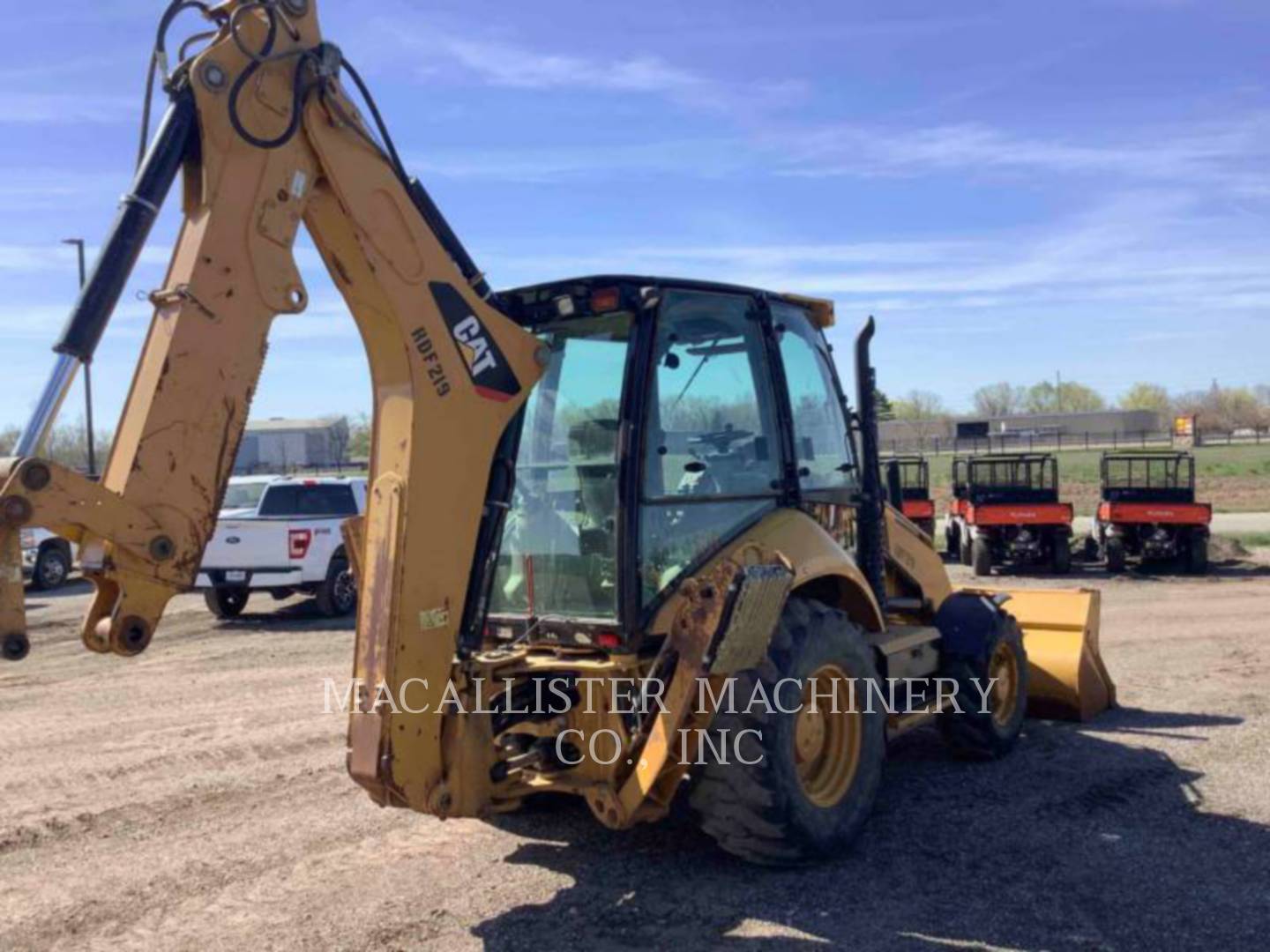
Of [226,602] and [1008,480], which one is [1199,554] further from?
[226,602]

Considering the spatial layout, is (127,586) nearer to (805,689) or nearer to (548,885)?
(548,885)

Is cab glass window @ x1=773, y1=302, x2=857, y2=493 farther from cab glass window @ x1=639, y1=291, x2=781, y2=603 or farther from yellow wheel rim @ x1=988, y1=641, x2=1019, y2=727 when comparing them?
yellow wheel rim @ x1=988, y1=641, x2=1019, y2=727

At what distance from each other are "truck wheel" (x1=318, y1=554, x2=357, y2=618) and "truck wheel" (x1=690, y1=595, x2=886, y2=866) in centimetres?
1018

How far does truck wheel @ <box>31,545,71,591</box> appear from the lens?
19484mm

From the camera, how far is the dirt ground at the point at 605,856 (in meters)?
4.74

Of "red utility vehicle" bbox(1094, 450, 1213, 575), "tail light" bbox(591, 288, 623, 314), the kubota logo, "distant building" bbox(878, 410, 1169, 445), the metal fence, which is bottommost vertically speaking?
"red utility vehicle" bbox(1094, 450, 1213, 575)

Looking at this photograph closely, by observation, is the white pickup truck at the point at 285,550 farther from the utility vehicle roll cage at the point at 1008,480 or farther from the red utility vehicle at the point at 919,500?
the utility vehicle roll cage at the point at 1008,480

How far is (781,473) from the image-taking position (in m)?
5.84

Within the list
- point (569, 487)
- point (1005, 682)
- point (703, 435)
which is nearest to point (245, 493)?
point (1005, 682)

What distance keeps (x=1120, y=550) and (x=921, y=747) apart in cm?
1177

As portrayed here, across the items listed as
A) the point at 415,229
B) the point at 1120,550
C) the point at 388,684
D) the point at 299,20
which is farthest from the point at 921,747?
the point at 1120,550

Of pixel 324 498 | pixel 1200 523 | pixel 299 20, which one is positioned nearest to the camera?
pixel 299 20

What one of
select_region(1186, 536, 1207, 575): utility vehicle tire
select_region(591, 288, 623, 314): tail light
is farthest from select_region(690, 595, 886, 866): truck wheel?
select_region(1186, 536, 1207, 575): utility vehicle tire

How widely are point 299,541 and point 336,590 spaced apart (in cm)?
80
